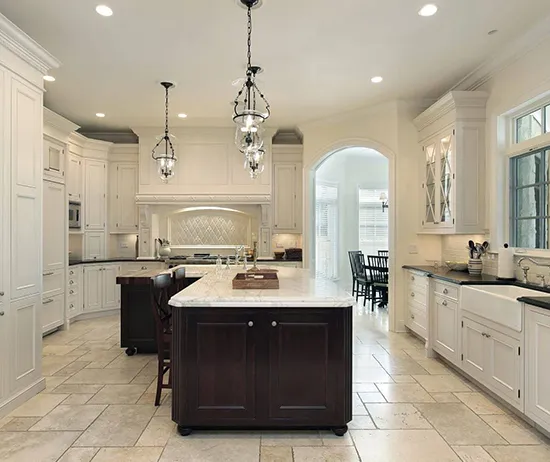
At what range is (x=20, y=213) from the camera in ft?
10.6

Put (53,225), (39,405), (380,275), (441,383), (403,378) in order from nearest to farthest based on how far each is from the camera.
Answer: (39,405), (441,383), (403,378), (53,225), (380,275)

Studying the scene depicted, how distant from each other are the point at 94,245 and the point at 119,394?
387 centimetres

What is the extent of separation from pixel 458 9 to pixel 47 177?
5.03m

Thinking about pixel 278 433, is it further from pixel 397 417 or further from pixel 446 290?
pixel 446 290

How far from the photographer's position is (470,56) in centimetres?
409

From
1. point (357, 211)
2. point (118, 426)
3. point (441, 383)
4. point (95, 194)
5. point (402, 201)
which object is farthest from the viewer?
point (357, 211)

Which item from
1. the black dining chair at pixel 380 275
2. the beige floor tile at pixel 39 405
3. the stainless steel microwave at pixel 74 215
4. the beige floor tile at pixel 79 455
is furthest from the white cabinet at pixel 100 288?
the black dining chair at pixel 380 275

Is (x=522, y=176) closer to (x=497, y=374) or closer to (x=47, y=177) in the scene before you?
(x=497, y=374)

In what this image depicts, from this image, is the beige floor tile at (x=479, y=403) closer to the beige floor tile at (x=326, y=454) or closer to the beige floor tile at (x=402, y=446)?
the beige floor tile at (x=402, y=446)

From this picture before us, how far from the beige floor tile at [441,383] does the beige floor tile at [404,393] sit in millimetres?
106

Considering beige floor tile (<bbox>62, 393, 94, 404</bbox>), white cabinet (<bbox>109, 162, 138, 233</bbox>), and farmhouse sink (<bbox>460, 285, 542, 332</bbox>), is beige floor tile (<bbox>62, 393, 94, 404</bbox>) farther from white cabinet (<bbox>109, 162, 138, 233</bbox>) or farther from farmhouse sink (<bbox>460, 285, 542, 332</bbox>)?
white cabinet (<bbox>109, 162, 138, 233</bbox>)

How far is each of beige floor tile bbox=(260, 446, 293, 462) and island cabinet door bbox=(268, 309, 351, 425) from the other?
166 mm

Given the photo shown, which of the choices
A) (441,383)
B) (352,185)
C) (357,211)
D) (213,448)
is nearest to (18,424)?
(213,448)

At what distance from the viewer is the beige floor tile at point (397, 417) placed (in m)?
2.84
